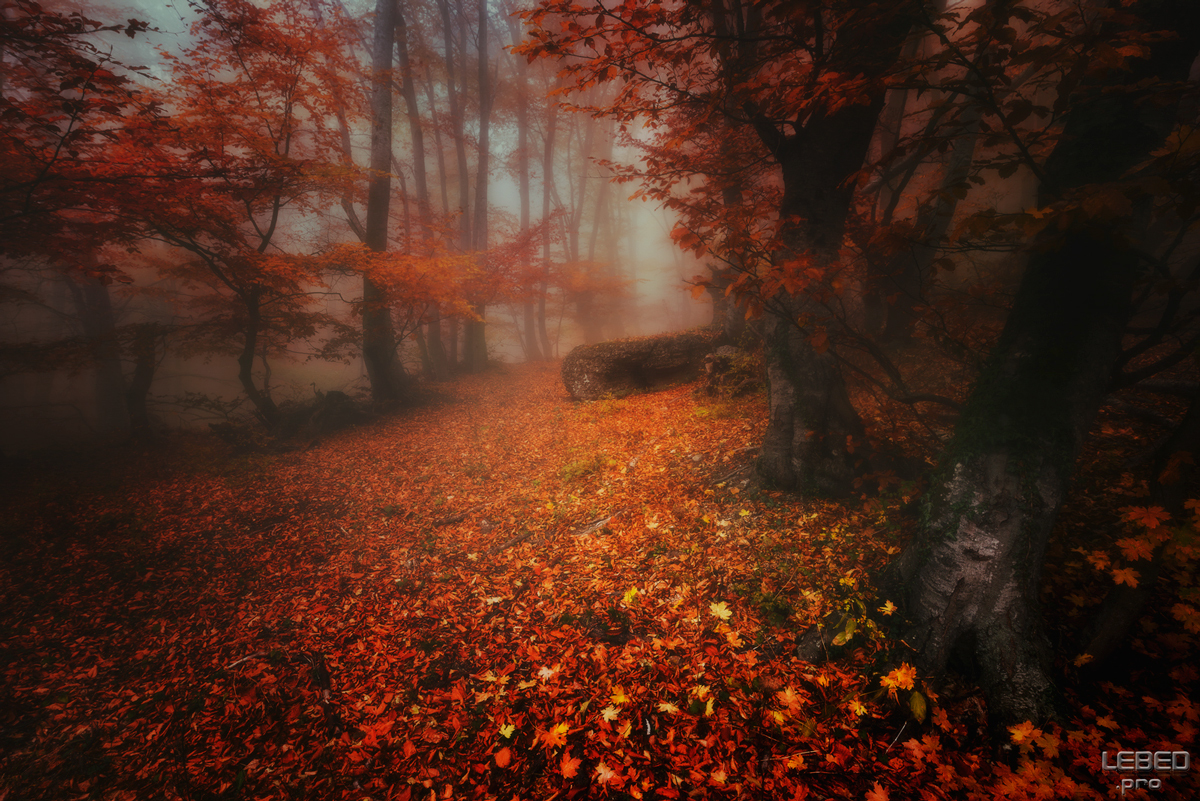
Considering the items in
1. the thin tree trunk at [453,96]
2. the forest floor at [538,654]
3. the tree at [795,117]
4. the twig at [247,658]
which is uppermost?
the thin tree trunk at [453,96]

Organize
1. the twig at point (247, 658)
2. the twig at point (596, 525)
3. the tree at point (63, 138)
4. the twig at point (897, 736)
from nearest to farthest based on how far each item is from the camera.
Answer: the twig at point (897, 736) < the twig at point (247, 658) < the tree at point (63, 138) < the twig at point (596, 525)

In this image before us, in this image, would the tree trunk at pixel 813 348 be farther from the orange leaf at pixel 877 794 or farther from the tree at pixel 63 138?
the tree at pixel 63 138

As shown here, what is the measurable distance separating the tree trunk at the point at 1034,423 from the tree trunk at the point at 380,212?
10906 mm

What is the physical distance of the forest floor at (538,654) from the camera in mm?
2199

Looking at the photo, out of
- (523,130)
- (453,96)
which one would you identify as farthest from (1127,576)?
(523,130)

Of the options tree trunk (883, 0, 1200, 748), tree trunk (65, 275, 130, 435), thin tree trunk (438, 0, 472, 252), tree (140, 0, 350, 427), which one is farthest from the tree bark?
tree trunk (65, 275, 130, 435)

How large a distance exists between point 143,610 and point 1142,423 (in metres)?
10.2

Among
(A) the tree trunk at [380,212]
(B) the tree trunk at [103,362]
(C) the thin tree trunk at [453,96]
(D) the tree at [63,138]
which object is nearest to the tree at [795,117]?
(D) the tree at [63,138]

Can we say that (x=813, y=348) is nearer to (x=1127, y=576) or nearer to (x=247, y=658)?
(x=1127, y=576)

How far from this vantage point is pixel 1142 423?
382 cm

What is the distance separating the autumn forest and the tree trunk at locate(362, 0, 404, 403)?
231 centimetres

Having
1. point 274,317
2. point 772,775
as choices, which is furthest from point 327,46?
point 772,775

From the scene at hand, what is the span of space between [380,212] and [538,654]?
37.5 ft

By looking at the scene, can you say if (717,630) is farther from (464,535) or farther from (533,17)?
(533,17)
